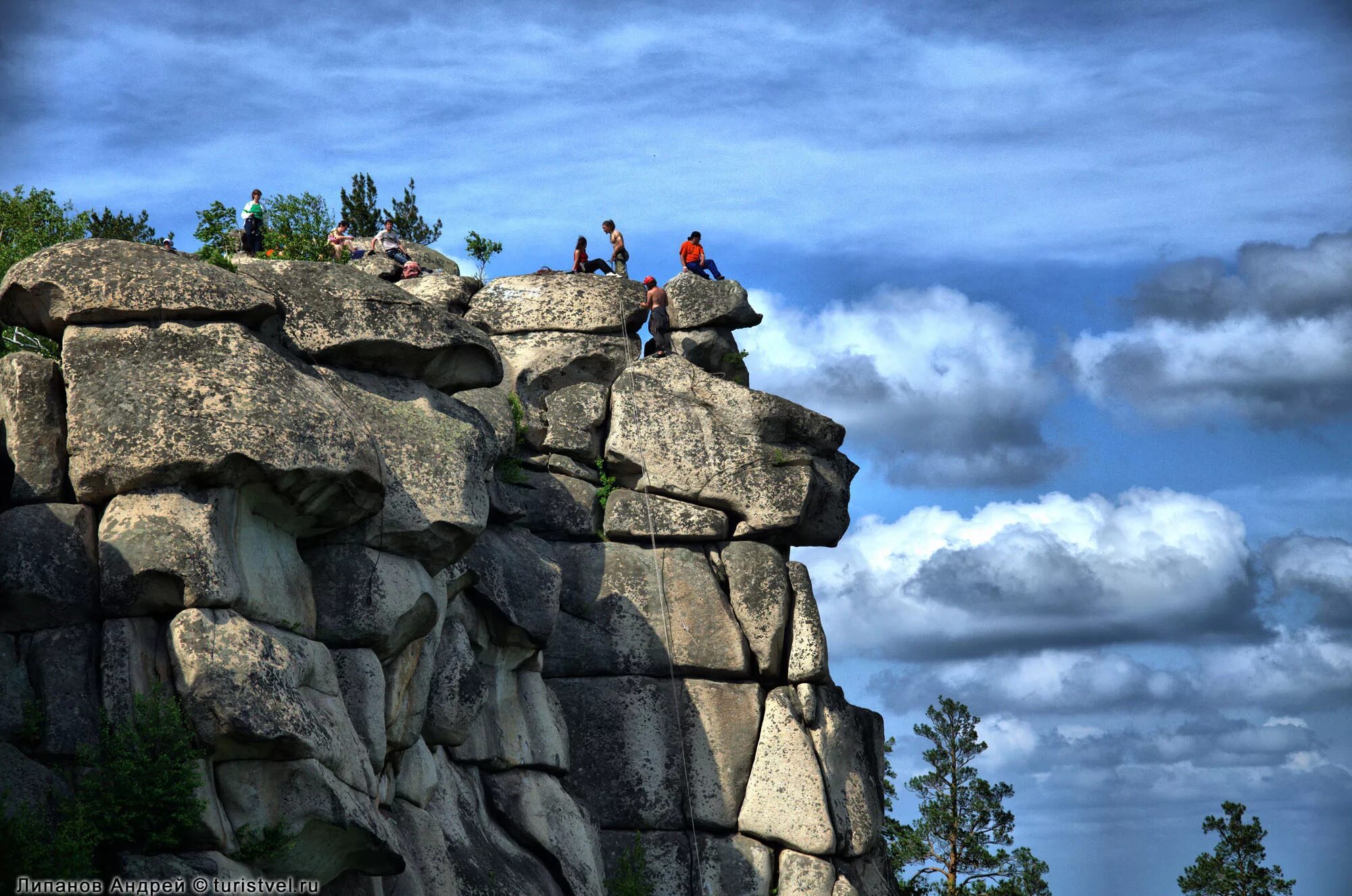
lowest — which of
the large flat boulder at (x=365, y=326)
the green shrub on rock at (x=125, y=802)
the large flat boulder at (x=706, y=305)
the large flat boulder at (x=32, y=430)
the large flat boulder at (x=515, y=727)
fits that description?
the green shrub on rock at (x=125, y=802)

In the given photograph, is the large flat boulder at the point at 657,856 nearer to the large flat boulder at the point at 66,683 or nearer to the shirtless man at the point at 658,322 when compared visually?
the shirtless man at the point at 658,322

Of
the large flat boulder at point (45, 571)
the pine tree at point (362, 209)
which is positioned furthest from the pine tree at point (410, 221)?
the large flat boulder at point (45, 571)

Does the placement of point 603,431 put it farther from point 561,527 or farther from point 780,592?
point 780,592

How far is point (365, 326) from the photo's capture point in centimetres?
3089

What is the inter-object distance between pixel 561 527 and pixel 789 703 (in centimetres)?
653

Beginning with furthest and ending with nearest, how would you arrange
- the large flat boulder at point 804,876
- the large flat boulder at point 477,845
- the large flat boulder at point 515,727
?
the large flat boulder at point 804,876 < the large flat boulder at point 515,727 < the large flat boulder at point 477,845

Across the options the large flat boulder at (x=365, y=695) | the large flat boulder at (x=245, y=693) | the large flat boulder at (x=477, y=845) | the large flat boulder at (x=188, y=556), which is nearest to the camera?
the large flat boulder at (x=245, y=693)

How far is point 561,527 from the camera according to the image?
126ft

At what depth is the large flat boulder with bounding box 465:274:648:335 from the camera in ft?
134

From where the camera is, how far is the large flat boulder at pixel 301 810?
2420cm

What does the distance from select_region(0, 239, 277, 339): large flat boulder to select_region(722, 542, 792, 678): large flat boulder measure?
14.7 meters

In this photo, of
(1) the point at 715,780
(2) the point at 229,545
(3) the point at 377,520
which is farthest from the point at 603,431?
(2) the point at 229,545

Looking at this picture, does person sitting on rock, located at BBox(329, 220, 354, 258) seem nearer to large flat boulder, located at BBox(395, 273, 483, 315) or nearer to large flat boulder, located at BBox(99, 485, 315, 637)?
large flat boulder, located at BBox(395, 273, 483, 315)

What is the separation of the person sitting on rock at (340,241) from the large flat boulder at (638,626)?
10257 millimetres
